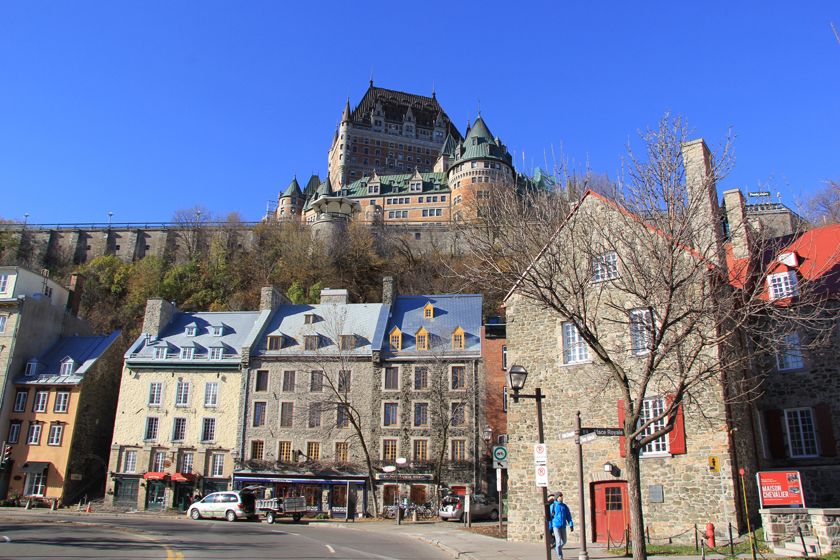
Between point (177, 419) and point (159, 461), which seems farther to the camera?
point (177, 419)

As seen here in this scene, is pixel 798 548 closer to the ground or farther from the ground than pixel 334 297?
closer to the ground

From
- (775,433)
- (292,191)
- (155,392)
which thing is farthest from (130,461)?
(292,191)

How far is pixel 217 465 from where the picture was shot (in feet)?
128

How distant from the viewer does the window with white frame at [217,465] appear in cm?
3881

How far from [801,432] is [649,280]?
12.2 m

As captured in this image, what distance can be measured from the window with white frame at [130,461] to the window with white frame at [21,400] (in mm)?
7821

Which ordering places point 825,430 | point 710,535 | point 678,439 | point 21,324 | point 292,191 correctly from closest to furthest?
point 710,535 < point 678,439 < point 825,430 < point 21,324 < point 292,191

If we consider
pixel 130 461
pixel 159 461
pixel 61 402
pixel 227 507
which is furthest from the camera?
pixel 61 402

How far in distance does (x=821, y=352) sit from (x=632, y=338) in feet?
21.5

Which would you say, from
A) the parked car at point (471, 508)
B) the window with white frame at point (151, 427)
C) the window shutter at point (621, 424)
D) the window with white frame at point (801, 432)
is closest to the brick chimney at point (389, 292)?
the parked car at point (471, 508)

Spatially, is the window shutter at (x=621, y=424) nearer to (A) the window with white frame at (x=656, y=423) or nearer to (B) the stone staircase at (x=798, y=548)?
(A) the window with white frame at (x=656, y=423)

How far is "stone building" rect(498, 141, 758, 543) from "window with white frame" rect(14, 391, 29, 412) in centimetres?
3364

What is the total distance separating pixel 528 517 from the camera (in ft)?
72.8

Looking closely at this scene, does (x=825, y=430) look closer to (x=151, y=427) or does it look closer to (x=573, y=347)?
(x=573, y=347)
